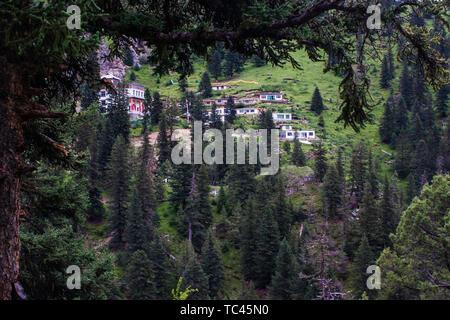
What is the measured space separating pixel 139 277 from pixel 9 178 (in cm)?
3562

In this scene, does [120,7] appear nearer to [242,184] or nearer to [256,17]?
[256,17]

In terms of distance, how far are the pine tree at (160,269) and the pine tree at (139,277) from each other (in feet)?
6.12

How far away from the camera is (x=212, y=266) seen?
4441cm

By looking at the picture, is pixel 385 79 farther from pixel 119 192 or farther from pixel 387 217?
pixel 119 192

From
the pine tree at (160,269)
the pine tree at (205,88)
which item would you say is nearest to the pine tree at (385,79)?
the pine tree at (205,88)

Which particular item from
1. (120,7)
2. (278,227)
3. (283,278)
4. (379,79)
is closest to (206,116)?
(278,227)

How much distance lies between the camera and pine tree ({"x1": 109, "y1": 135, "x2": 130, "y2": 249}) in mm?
52688

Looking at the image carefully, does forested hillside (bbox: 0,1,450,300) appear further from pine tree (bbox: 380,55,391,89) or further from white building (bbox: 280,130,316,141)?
white building (bbox: 280,130,316,141)

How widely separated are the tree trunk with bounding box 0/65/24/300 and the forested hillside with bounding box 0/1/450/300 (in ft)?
0.37

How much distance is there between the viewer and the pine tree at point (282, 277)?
42031mm

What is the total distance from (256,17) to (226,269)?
48.8 meters

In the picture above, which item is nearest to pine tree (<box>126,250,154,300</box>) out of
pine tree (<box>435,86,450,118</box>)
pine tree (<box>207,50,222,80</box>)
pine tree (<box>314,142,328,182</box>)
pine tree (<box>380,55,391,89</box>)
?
pine tree (<box>314,142,328,182</box>)

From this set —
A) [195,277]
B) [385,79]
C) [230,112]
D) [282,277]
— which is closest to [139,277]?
[195,277]
